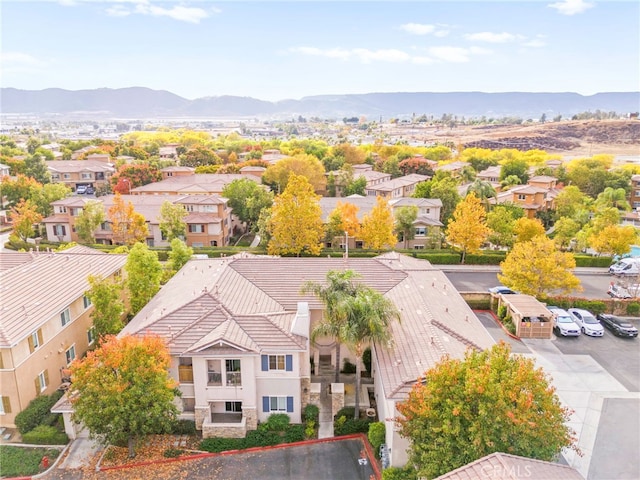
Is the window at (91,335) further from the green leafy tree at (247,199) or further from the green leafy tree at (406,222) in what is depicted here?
the green leafy tree at (406,222)

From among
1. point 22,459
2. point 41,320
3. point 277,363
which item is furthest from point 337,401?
point 41,320

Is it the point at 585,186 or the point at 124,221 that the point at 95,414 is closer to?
the point at 124,221

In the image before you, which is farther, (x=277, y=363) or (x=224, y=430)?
(x=277, y=363)

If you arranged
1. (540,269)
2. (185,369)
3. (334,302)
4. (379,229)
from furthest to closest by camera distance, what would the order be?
(379,229) < (540,269) < (185,369) < (334,302)

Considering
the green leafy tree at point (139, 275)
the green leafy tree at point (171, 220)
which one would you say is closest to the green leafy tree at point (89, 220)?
the green leafy tree at point (171, 220)

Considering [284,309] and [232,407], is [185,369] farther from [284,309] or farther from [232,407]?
[284,309]

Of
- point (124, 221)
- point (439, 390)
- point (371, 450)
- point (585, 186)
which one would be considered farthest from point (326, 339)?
point (585, 186)

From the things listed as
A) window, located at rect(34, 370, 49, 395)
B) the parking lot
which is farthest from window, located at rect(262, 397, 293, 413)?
the parking lot
